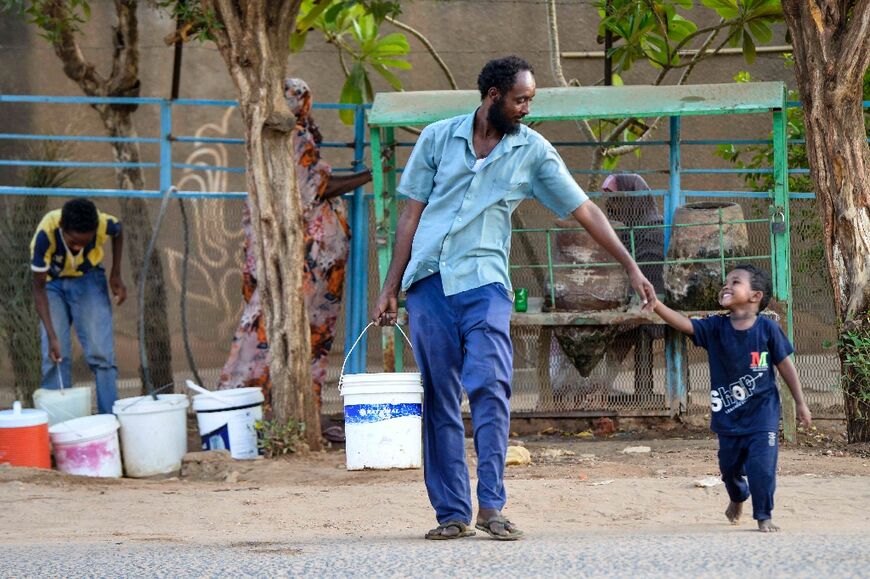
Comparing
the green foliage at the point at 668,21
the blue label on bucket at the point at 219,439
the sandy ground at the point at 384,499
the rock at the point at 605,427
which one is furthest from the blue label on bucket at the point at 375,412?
the green foliage at the point at 668,21

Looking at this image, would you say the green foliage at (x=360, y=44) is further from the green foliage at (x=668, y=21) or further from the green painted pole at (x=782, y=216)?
the green painted pole at (x=782, y=216)

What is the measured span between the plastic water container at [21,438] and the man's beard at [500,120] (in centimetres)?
382

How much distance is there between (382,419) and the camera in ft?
21.0

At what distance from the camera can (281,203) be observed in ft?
23.6

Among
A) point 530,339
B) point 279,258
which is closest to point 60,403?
point 279,258

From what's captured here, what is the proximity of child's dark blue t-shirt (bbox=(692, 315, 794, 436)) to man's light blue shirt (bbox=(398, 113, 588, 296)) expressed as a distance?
92 centimetres

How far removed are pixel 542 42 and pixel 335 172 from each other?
3668 millimetres

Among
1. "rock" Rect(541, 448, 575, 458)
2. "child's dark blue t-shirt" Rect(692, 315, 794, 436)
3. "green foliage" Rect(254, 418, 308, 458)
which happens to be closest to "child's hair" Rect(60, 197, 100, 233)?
"green foliage" Rect(254, 418, 308, 458)

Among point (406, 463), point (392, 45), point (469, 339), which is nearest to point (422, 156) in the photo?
point (469, 339)

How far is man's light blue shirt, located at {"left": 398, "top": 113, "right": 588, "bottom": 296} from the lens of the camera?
14.1 feet

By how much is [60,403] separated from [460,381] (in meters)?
3.96

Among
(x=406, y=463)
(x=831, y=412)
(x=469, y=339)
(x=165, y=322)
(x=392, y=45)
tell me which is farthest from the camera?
(x=392, y=45)

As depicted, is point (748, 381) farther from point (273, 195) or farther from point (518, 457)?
point (273, 195)

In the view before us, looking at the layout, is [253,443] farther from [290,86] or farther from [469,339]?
[469,339]
